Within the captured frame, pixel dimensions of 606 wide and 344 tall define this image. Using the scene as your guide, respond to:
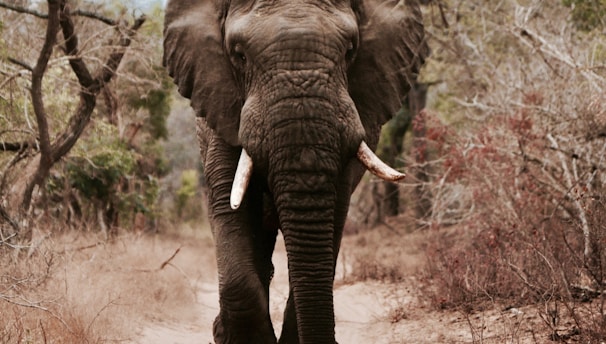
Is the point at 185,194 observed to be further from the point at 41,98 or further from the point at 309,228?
the point at 309,228

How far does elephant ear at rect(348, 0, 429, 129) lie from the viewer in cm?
537

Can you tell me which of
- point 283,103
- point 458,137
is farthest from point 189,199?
point 283,103

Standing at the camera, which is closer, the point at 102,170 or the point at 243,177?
the point at 243,177

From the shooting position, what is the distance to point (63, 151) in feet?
31.9

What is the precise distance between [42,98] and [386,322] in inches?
202

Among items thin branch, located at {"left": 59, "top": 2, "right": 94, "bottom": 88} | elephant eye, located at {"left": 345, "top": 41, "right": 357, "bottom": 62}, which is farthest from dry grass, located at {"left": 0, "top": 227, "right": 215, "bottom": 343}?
elephant eye, located at {"left": 345, "top": 41, "right": 357, "bottom": 62}

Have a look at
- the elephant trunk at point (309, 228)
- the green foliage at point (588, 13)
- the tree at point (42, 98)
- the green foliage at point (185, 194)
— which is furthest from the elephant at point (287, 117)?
the green foliage at point (185, 194)

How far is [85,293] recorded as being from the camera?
24.1 feet

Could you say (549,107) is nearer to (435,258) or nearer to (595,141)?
(595,141)

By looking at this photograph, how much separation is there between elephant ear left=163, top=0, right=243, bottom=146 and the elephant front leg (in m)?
0.26

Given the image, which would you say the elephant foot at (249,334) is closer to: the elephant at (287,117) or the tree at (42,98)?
the elephant at (287,117)

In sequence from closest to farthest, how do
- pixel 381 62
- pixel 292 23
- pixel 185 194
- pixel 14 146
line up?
pixel 292 23 → pixel 381 62 → pixel 14 146 → pixel 185 194

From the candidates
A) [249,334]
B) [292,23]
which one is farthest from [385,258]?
[292,23]

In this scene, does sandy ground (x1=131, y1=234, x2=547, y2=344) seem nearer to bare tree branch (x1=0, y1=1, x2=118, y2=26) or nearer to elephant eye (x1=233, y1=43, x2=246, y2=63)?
elephant eye (x1=233, y1=43, x2=246, y2=63)
